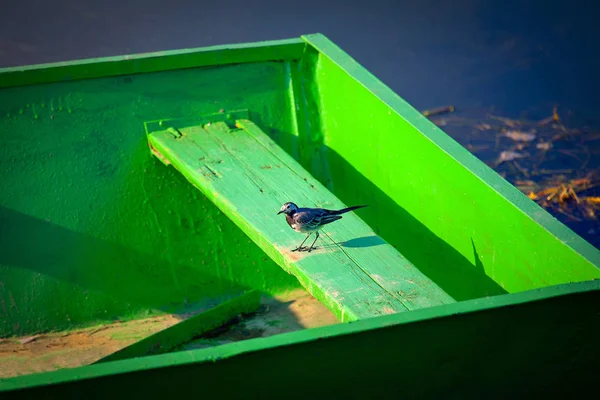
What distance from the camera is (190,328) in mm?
4562

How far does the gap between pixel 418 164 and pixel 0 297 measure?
210 cm

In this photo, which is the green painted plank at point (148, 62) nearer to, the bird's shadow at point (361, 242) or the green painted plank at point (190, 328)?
the green painted plank at point (190, 328)

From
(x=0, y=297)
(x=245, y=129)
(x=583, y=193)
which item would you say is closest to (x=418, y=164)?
(x=245, y=129)

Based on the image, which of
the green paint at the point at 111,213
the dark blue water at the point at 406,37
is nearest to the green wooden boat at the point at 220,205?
the green paint at the point at 111,213

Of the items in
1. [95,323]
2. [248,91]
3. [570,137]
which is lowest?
[95,323]

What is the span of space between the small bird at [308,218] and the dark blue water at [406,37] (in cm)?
510

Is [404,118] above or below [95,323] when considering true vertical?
above

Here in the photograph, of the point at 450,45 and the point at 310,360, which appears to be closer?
the point at 310,360

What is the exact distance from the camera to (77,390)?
2.57m

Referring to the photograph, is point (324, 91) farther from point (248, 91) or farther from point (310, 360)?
point (310, 360)

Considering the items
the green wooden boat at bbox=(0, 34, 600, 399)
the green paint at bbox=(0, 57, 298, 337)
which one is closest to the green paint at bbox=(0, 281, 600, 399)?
the green wooden boat at bbox=(0, 34, 600, 399)

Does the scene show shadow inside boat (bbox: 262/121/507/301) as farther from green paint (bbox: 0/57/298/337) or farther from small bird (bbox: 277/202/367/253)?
green paint (bbox: 0/57/298/337)

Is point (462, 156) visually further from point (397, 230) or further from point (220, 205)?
point (220, 205)

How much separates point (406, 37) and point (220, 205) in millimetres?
5884
